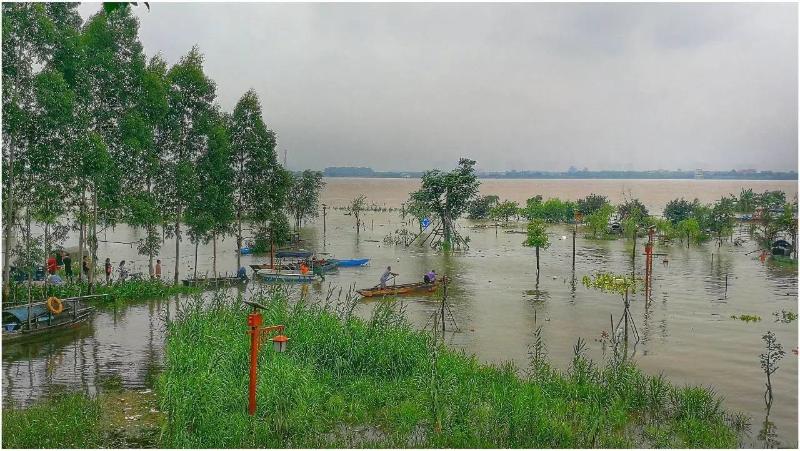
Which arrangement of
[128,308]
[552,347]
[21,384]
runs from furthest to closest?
[128,308] → [552,347] → [21,384]

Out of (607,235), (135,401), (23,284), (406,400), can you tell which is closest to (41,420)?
(135,401)

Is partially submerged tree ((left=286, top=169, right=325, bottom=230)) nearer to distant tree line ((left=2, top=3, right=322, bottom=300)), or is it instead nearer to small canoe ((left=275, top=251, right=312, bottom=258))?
small canoe ((left=275, top=251, right=312, bottom=258))

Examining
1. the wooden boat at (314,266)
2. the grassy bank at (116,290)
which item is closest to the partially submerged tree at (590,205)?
the wooden boat at (314,266)

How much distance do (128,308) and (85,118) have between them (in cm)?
547

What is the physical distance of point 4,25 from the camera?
15.1 m

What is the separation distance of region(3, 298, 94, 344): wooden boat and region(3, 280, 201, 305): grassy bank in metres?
2.49

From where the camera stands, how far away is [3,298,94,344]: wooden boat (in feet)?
45.8

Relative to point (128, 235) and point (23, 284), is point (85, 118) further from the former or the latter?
point (128, 235)

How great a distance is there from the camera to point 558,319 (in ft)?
58.7

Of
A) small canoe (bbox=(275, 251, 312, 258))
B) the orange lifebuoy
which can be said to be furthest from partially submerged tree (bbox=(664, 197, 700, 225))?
the orange lifebuoy

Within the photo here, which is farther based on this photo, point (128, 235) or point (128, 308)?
point (128, 235)

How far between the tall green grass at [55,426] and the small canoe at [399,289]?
11.3 meters

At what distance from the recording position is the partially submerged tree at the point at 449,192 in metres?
36.0

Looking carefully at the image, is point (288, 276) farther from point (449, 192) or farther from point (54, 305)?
point (449, 192)
